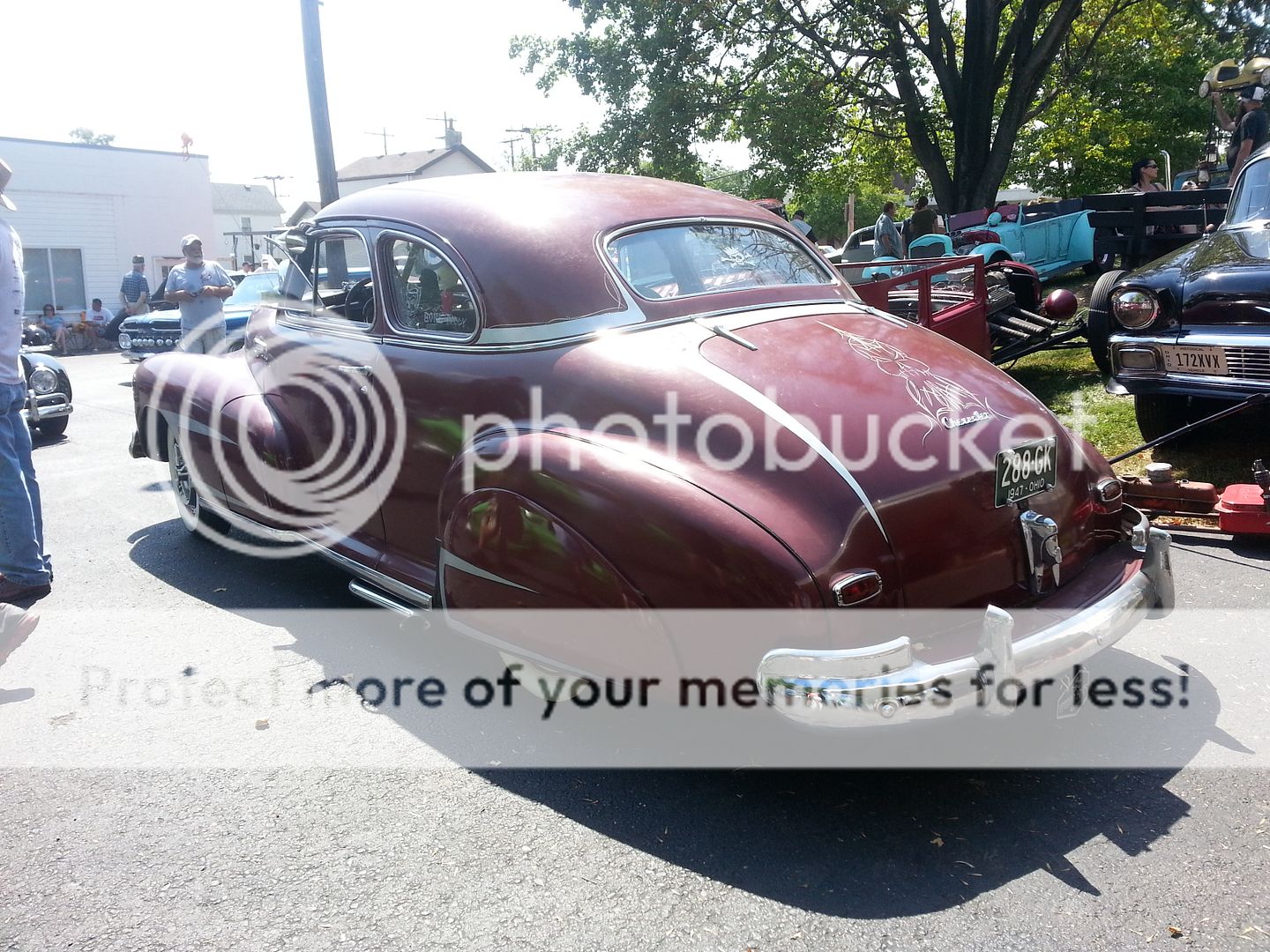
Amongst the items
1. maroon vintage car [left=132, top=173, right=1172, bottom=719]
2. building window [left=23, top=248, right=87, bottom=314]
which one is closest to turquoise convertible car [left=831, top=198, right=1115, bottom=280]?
maroon vintage car [left=132, top=173, right=1172, bottom=719]

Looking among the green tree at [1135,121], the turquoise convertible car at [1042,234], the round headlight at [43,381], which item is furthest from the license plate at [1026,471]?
the green tree at [1135,121]

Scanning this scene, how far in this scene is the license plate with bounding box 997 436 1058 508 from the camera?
316cm

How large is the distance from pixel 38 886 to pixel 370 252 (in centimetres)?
252

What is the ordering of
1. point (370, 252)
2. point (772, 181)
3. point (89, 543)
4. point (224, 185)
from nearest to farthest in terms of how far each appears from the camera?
point (370, 252)
point (89, 543)
point (772, 181)
point (224, 185)

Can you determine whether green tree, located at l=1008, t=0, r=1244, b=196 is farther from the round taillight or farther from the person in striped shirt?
the round taillight

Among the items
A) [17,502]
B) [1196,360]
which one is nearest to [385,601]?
[17,502]

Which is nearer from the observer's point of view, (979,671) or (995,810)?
(979,671)

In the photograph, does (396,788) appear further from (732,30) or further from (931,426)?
(732,30)

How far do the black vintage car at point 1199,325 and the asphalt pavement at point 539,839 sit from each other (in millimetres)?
1917

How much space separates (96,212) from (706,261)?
99.8ft

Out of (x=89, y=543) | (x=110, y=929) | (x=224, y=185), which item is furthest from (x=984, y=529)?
(x=224, y=185)

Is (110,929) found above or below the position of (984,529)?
below

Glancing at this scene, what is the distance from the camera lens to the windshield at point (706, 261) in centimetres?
374

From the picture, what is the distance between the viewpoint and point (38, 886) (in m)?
2.71
